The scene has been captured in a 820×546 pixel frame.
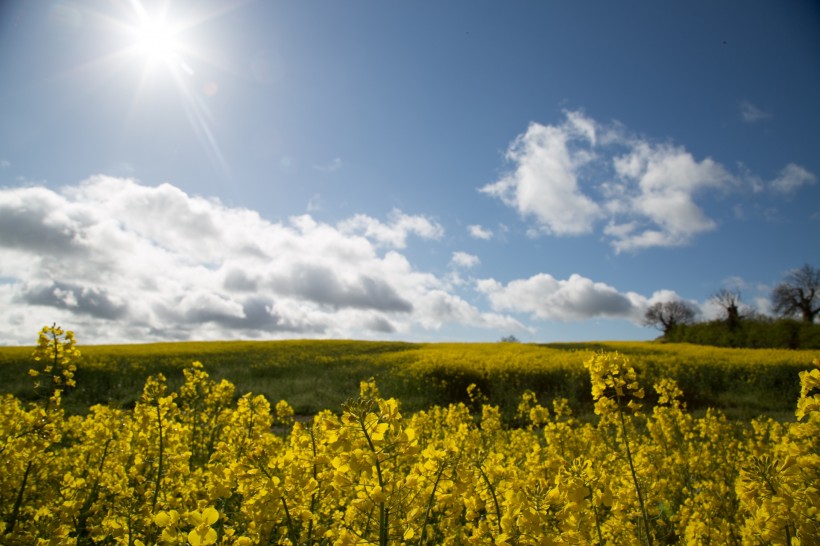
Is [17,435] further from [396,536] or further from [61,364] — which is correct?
[396,536]

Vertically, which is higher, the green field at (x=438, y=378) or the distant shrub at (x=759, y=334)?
the distant shrub at (x=759, y=334)

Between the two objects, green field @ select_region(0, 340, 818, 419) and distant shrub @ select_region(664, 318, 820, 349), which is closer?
green field @ select_region(0, 340, 818, 419)

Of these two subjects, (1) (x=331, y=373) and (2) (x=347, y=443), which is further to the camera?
(1) (x=331, y=373)

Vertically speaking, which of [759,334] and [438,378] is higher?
[759,334]

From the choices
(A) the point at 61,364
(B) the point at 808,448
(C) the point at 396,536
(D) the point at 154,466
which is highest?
(A) the point at 61,364

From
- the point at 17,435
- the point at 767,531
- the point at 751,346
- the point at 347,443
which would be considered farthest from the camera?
the point at 751,346

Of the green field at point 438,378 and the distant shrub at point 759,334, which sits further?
the distant shrub at point 759,334

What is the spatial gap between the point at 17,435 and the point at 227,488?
2019 mm

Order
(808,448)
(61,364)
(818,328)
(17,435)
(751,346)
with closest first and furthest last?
(808,448), (17,435), (61,364), (818,328), (751,346)

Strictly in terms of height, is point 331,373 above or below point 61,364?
below

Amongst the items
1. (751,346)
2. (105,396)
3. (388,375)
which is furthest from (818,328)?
(105,396)

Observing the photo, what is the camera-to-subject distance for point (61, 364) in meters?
3.70

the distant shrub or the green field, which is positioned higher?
the distant shrub

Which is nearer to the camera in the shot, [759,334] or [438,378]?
[438,378]
